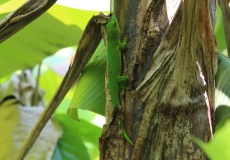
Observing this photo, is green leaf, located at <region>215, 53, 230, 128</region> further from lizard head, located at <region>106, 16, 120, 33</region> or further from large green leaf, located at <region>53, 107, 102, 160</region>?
large green leaf, located at <region>53, 107, 102, 160</region>

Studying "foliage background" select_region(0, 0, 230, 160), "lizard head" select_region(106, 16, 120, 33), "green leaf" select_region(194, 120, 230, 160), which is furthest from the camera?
"foliage background" select_region(0, 0, 230, 160)

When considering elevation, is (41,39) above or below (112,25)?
below

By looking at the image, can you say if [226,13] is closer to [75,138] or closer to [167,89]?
[167,89]

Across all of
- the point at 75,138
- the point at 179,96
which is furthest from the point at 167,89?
the point at 75,138

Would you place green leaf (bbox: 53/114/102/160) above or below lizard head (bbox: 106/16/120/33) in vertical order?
below

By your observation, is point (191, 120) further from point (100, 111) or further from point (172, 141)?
point (100, 111)

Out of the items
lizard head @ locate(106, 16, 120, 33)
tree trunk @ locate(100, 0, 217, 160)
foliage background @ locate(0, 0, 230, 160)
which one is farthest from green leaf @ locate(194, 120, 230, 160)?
foliage background @ locate(0, 0, 230, 160)

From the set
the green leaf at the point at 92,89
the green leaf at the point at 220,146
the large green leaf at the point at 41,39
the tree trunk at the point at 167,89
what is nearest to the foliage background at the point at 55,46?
the large green leaf at the point at 41,39

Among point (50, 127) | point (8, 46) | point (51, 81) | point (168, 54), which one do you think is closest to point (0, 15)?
point (8, 46)
